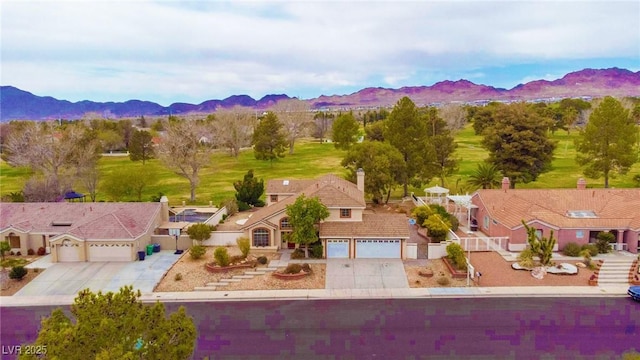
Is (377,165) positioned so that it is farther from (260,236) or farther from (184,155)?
(184,155)

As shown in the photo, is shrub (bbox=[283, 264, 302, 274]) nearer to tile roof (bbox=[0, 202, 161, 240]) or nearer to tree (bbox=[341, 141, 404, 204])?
tile roof (bbox=[0, 202, 161, 240])

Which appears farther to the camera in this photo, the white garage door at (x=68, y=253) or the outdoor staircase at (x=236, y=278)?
the white garage door at (x=68, y=253)

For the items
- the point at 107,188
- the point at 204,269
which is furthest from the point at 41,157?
the point at 204,269

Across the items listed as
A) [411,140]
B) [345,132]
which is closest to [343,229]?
[411,140]

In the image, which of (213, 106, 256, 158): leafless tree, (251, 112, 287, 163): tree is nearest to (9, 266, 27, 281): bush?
(251, 112, 287, 163): tree

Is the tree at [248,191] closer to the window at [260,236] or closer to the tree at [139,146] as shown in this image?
the window at [260,236]

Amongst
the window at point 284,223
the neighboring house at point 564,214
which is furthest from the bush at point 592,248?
the window at point 284,223
